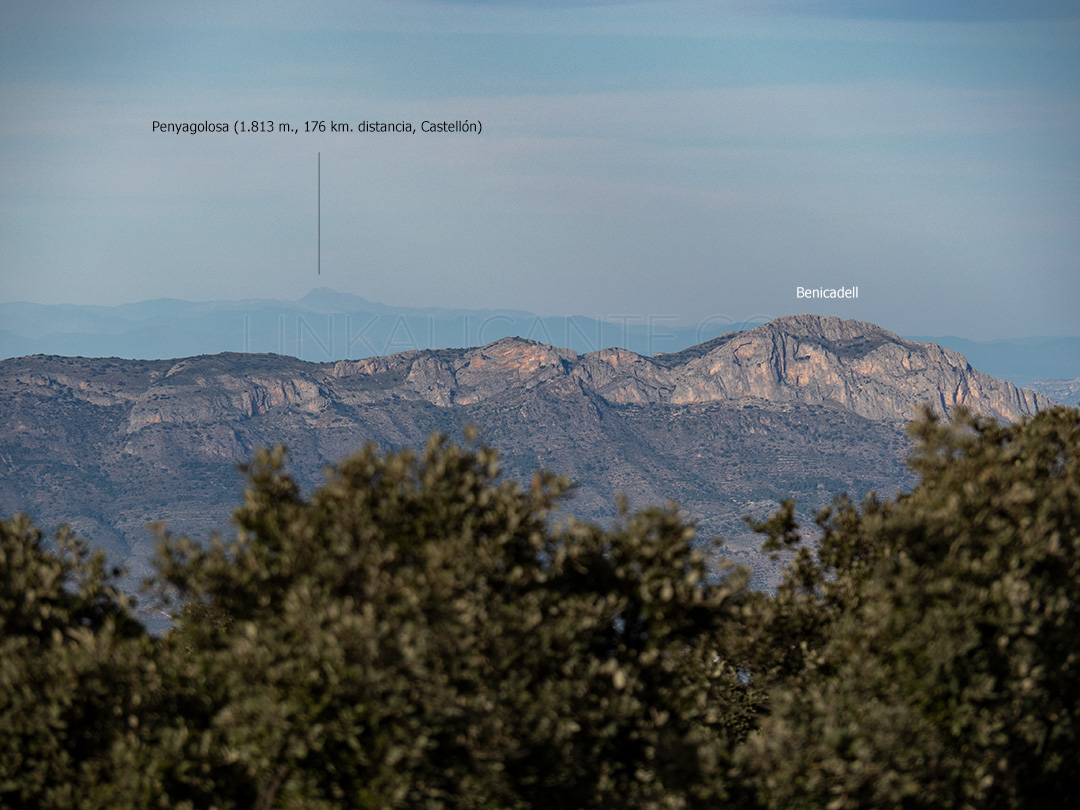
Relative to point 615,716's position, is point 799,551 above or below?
above

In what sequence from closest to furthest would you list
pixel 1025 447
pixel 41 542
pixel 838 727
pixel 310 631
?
pixel 310 631 < pixel 838 727 < pixel 41 542 < pixel 1025 447

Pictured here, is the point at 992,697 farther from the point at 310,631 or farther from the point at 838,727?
the point at 310,631

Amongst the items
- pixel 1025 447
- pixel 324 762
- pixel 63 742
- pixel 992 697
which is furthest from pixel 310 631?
pixel 1025 447

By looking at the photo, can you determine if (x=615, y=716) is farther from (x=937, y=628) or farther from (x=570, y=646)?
(x=937, y=628)

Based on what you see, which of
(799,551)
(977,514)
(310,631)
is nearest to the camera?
(310,631)

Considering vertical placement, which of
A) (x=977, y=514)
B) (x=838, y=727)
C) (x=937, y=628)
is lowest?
(x=838, y=727)

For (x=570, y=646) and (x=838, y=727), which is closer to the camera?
(x=570, y=646)

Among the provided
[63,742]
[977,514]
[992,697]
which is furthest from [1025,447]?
[63,742]
